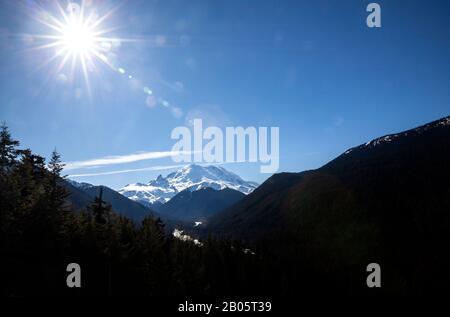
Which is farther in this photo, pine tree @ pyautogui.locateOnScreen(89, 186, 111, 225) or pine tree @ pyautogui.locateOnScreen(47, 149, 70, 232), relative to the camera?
pine tree @ pyautogui.locateOnScreen(89, 186, 111, 225)

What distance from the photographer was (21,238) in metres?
33.0

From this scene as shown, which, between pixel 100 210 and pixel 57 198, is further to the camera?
pixel 100 210

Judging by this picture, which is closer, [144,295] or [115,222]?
[144,295]

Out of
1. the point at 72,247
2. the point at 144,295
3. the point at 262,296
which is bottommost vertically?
the point at 262,296

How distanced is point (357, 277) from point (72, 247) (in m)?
136

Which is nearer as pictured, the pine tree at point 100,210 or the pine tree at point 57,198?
the pine tree at point 57,198

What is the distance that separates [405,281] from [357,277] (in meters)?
24.2

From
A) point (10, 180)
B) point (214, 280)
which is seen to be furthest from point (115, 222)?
point (214, 280)
